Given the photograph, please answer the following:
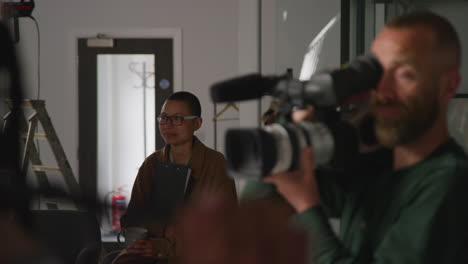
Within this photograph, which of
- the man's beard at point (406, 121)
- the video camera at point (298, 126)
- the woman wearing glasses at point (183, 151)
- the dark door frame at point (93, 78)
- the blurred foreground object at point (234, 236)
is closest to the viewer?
the blurred foreground object at point (234, 236)

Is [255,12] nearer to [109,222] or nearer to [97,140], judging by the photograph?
[109,222]

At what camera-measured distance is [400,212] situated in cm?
68

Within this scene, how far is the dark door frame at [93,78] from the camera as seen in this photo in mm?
3883

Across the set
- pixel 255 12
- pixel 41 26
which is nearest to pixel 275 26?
pixel 255 12

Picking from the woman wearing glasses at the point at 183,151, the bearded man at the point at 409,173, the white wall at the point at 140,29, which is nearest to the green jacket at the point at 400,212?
the bearded man at the point at 409,173

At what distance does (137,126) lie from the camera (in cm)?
395

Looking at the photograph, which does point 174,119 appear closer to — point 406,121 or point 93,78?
point 406,121

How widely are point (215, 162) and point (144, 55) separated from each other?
6.77 ft

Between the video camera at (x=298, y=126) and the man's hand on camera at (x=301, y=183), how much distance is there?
0.02 meters

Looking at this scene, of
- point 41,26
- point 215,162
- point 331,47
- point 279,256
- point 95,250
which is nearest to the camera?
point 279,256

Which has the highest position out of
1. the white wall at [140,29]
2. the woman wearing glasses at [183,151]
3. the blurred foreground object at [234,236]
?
the white wall at [140,29]

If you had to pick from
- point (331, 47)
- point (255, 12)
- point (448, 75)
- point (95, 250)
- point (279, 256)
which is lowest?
point (95, 250)

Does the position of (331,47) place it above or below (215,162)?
above

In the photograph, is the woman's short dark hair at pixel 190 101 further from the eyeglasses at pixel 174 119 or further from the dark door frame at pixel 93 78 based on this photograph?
the dark door frame at pixel 93 78
